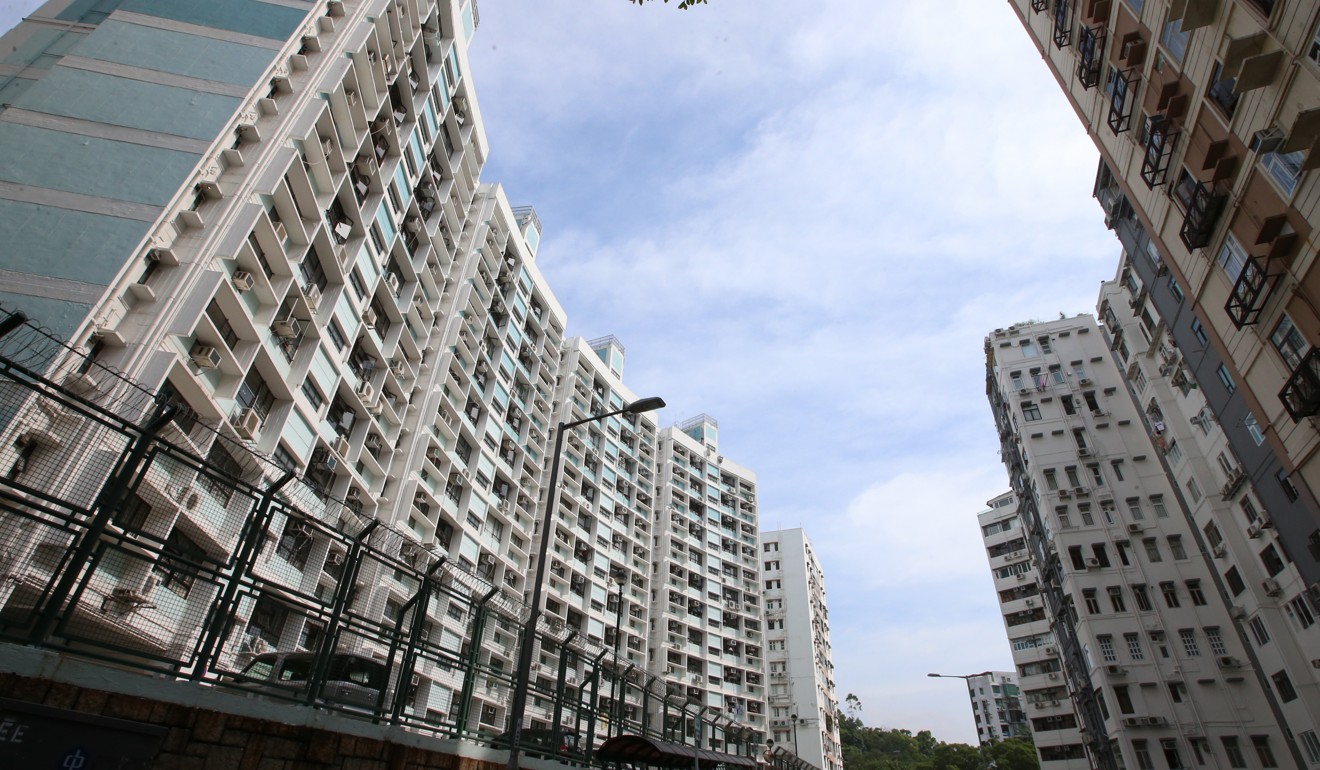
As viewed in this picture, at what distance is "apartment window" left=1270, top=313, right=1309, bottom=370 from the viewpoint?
54.4ft

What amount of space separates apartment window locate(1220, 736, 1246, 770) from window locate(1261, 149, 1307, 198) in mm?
33950

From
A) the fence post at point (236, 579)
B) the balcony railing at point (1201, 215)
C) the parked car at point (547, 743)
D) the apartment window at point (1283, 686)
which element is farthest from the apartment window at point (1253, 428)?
the fence post at point (236, 579)

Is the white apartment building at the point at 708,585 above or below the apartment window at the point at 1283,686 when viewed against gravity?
above

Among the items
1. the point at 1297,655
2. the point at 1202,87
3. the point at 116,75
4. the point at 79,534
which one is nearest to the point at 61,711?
the point at 79,534

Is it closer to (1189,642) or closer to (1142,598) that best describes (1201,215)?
(1189,642)

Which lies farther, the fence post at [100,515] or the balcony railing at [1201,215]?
the balcony railing at [1201,215]

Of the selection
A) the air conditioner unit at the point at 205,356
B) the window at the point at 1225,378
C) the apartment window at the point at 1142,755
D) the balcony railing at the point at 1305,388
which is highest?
the window at the point at 1225,378

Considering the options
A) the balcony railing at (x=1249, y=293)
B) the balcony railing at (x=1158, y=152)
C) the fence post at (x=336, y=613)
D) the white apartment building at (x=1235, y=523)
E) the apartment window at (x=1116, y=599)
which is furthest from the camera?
the apartment window at (x=1116, y=599)

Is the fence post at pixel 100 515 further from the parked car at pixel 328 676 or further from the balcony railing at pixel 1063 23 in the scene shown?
the balcony railing at pixel 1063 23

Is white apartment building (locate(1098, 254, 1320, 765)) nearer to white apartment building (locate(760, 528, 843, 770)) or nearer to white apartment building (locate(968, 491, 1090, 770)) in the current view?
white apartment building (locate(968, 491, 1090, 770))

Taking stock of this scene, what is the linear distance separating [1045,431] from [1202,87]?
37.4 metres

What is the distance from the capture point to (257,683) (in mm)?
8016

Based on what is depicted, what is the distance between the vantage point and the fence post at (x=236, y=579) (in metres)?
7.61

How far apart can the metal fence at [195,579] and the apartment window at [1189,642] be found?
4344 centimetres
